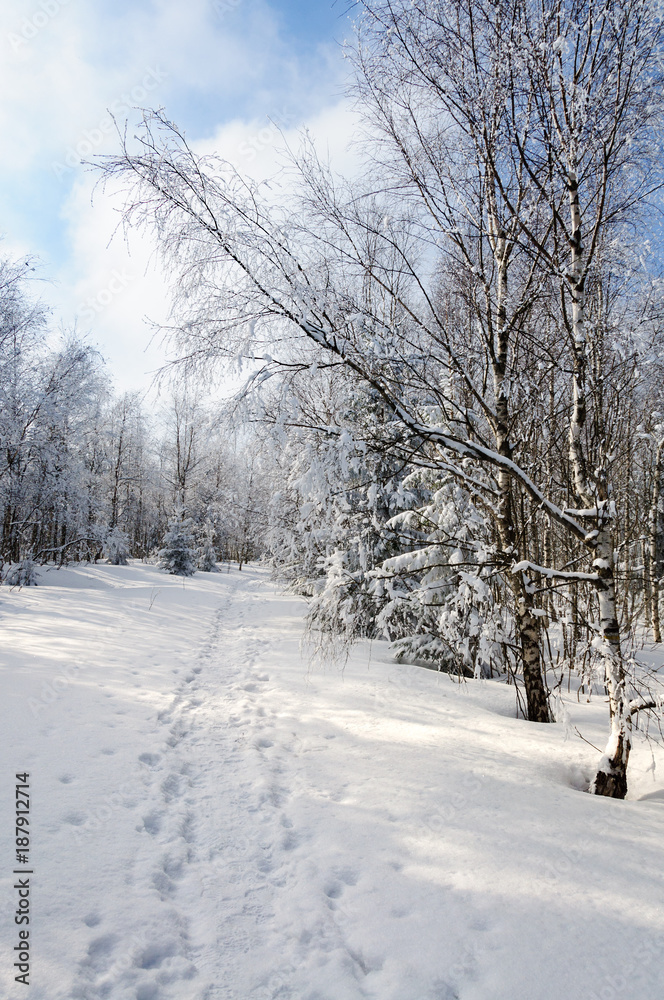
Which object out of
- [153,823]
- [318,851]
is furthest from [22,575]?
[318,851]

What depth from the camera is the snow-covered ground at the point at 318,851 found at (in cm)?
181

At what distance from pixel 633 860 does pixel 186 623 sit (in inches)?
327

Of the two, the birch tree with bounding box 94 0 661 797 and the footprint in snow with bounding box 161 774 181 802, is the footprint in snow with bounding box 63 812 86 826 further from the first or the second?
the birch tree with bounding box 94 0 661 797

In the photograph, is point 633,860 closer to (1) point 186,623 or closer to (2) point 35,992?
(2) point 35,992

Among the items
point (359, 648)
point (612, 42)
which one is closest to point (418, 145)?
point (612, 42)

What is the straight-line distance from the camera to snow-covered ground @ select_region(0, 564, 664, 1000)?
181cm

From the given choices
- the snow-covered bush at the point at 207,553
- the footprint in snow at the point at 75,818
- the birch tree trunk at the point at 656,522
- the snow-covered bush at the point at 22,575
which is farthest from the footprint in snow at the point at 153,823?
the snow-covered bush at the point at 207,553

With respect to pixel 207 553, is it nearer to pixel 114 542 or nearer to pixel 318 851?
pixel 114 542

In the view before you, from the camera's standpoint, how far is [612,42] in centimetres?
305

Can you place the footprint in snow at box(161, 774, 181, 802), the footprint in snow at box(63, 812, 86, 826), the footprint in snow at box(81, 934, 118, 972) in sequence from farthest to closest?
the footprint in snow at box(161, 774, 181, 802) → the footprint in snow at box(63, 812, 86, 826) → the footprint in snow at box(81, 934, 118, 972)

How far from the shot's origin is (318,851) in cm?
257

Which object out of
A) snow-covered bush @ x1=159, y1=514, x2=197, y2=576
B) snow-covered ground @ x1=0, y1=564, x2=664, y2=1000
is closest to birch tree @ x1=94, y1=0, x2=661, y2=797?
snow-covered ground @ x1=0, y1=564, x2=664, y2=1000

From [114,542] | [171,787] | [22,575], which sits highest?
[114,542]

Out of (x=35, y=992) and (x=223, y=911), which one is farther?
(x=223, y=911)
